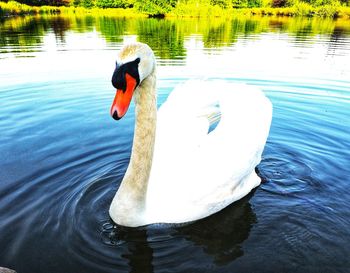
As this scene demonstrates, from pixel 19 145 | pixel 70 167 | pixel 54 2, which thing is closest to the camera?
pixel 70 167

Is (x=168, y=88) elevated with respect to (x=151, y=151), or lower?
lower

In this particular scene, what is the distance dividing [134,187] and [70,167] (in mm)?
2427

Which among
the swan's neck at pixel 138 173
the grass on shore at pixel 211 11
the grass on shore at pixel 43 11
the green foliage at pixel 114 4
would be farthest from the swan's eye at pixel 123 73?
the green foliage at pixel 114 4

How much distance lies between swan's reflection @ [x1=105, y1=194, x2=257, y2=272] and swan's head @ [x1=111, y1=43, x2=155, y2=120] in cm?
188

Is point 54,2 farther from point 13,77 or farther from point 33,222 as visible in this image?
point 33,222

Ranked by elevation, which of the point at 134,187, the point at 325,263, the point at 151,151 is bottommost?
the point at 325,263

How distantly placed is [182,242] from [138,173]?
104 cm

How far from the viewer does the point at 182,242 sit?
14.8 ft

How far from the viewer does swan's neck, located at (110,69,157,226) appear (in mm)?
4203

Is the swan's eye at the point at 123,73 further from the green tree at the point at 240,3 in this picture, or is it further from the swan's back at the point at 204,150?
the green tree at the point at 240,3

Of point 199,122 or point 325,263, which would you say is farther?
point 199,122

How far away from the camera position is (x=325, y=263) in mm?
4168

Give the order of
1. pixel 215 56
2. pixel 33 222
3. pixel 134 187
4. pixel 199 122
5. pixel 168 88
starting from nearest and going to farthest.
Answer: pixel 134 187, pixel 33 222, pixel 199 122, pixel 168 88, pixel 215 56

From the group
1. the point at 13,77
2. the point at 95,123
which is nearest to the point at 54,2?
the point at 13,77
